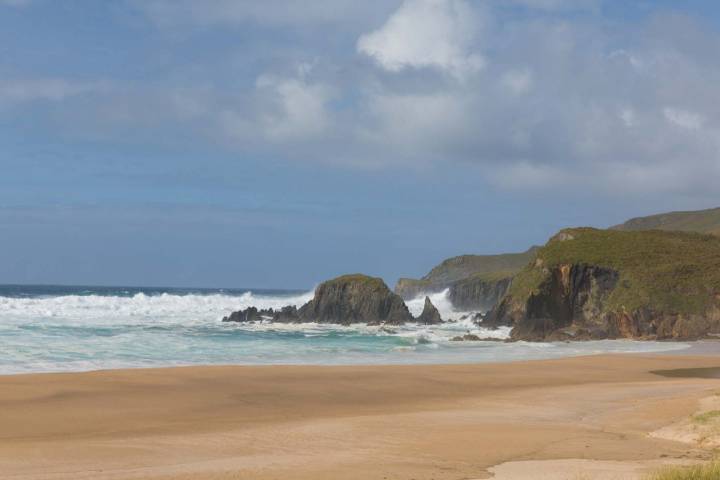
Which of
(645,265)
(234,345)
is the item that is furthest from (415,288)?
(234,345)

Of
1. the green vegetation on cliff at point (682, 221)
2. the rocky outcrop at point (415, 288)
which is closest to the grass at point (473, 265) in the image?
the rocky outcrop at point (415, 288)

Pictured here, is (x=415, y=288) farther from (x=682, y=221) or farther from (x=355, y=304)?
(x=682, y=221)

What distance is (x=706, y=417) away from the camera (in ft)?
54.0

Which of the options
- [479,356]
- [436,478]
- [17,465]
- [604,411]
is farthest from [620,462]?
[479,356]

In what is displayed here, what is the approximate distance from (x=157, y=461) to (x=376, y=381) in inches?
568

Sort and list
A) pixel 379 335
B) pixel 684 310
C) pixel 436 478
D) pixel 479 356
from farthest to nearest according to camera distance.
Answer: pixel 379 335
pixel 684 310
pixel 479 356
pixel 436 478

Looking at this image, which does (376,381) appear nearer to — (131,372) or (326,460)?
(131,372)

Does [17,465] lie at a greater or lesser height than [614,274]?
lesser

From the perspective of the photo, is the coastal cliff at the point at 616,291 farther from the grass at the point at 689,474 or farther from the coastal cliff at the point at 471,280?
the grass at the point at 689,474

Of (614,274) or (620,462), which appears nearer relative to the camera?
(620,462)

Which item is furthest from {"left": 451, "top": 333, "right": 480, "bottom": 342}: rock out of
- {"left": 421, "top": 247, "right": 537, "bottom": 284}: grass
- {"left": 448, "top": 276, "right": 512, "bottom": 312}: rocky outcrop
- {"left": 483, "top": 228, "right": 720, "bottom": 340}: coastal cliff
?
{"left": 421, "top": 247, "right": 537, "bottom": 284}: grass

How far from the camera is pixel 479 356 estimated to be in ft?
129

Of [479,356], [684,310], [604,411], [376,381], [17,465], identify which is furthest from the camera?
[684,310]

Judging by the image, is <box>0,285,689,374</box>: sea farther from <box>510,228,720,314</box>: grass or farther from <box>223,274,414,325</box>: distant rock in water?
<box>510,228,720,314</box>: grass
